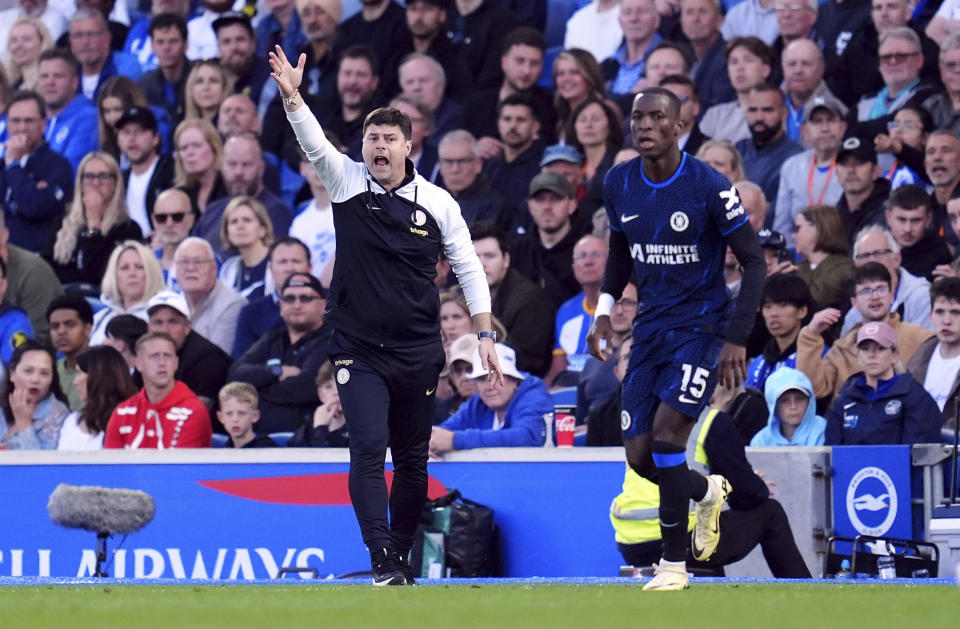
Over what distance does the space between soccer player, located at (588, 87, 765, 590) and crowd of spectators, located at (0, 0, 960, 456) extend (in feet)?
8.82

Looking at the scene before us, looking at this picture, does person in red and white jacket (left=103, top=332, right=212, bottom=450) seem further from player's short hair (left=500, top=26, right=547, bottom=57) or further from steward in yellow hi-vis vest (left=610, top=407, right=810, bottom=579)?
player's short hair (left=500, top=26, right=547, bottom=57)

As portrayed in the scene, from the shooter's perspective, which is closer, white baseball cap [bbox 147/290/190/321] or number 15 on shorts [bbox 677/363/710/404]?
number 15 on shorts [bbox 677/363/710/404]

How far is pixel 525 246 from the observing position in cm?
1441

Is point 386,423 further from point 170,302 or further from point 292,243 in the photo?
point 292,243

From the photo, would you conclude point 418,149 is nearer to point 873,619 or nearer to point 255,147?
point 255,147

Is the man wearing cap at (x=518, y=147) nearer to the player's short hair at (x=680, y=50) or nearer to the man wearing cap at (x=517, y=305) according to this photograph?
the player's short hair at (x=680, y=50)

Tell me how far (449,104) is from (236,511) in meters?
5.81

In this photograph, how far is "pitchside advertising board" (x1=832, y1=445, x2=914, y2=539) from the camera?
10.5 m

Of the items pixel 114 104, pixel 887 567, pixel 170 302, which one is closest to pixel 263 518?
pixel 170 302

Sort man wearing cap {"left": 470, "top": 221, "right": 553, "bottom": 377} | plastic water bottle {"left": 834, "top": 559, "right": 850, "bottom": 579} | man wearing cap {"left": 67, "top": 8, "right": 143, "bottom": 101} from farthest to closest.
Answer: man wearing cap {"left": 67, "top": 8, "right": 143, "bottom": 101}, man wearing cap {"left": 470, "top": 221, "right": 553, "bottom": 377}, plastic water bottle {"left": 834, "top": 559, "right": 850, "bottom": 579}

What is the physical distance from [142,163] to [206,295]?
274 centimetres

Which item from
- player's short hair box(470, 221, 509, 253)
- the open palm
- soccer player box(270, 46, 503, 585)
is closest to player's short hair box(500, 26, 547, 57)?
player's short hair box(470, 221, 509, 253)

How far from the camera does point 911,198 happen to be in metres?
12.4

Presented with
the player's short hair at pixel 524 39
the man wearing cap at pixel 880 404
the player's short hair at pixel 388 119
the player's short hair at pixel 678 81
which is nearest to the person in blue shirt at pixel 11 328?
the player's short hair at pixel 524 39
